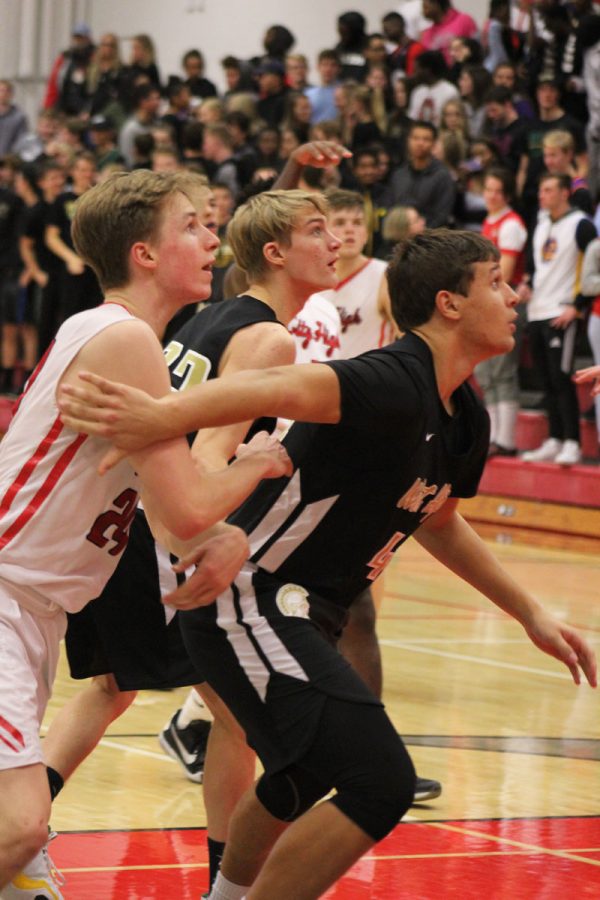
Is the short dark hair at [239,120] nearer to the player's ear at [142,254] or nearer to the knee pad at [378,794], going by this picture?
the player's ear at [142,254]

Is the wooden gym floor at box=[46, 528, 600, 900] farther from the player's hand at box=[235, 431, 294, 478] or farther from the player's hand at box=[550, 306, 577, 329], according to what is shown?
the player's hand at box=[550, 306, 577, 329]

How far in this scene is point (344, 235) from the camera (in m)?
7.23

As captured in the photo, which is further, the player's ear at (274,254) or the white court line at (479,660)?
the white court line at (479,660)

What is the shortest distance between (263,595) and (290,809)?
0.46 m

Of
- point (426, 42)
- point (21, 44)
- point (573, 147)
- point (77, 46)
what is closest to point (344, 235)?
point (573, 147)

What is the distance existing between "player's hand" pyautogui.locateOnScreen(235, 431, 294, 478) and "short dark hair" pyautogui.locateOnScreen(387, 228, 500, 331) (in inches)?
22.1

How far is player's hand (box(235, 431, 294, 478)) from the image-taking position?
324 centimetres

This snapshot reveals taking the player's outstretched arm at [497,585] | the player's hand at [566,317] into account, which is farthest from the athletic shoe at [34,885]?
the player's hand at [566,317]

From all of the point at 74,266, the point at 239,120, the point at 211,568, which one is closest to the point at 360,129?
the point at 239,120

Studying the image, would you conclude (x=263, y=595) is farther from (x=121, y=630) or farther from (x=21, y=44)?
(x=21, y=44)

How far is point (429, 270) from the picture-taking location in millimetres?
3639

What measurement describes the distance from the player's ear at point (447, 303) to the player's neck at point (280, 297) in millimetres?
760

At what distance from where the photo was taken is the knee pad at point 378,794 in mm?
3119

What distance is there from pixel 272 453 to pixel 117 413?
36cm
